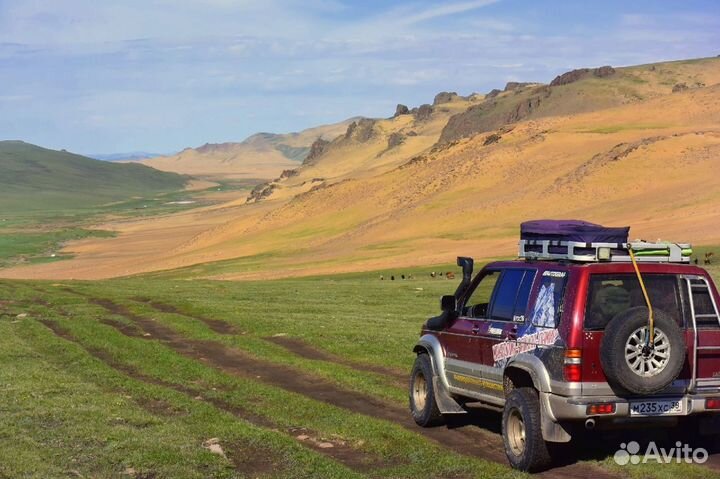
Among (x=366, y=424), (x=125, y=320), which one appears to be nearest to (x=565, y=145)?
(x=125, y=320)

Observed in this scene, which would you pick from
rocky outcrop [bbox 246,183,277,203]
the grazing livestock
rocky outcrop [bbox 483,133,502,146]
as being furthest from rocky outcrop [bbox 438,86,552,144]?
the grazing livestock

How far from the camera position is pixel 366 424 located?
13.8m

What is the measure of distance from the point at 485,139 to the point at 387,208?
18.3 metres

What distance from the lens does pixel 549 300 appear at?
11430mm

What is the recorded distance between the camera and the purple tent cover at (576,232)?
11.4 metres

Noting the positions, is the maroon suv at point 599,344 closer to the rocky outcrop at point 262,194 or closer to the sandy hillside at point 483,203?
the sandy hillside at point 483,203

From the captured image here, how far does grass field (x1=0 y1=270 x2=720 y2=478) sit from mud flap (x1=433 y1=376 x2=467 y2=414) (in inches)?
12.6

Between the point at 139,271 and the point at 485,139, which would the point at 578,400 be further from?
the point at 485,139

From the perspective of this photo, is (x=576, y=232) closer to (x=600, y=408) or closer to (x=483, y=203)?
(x=600, y=408)

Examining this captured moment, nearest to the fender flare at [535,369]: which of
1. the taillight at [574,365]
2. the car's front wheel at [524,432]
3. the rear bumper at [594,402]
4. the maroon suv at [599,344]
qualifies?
the maroon suv at [599,344]

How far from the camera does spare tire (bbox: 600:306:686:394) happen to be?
10469 mm

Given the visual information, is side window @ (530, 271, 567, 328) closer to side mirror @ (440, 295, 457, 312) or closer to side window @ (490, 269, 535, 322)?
side window @ (490, 269, 535, 322)

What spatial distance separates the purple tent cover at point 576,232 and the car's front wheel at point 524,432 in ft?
6.00

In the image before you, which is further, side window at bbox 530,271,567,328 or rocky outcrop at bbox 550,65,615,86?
rocky outcrop at bbox 550,65,615,86
